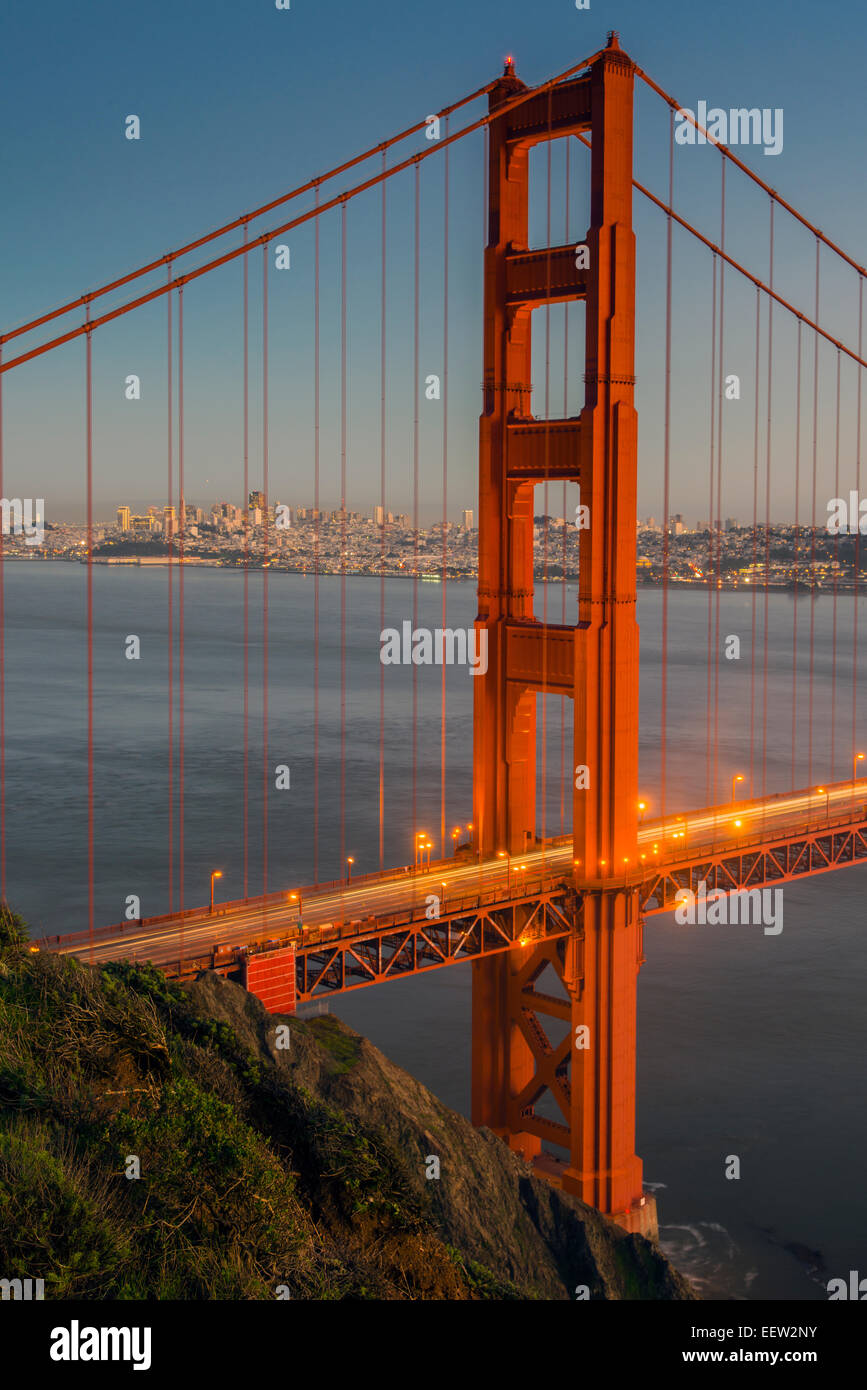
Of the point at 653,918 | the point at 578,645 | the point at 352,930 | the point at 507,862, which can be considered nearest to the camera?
the point at 352,930

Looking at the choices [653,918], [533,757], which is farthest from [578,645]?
[653,918]

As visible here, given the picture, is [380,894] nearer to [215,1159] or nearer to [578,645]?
[578,645]

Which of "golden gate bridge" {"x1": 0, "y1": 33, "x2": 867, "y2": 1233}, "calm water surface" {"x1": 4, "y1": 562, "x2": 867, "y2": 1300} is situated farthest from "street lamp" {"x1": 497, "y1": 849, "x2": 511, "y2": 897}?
"calm water surface" {"x1": 4, "y1": 562, "x2": 867, "y2": 1300}

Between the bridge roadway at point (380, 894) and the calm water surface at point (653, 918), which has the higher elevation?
the bridge roadway at point (380, 894)

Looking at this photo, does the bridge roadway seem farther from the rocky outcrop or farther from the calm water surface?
the calm water surface

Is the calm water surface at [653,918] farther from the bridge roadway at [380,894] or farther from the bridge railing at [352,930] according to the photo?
the bridge railing at [352,930]

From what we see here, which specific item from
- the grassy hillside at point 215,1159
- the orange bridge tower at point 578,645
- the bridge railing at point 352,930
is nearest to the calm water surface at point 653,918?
the orange bridge tower at point 578,645

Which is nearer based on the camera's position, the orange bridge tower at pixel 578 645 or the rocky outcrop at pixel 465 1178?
the rocky outcrop at pixel 465 1178
